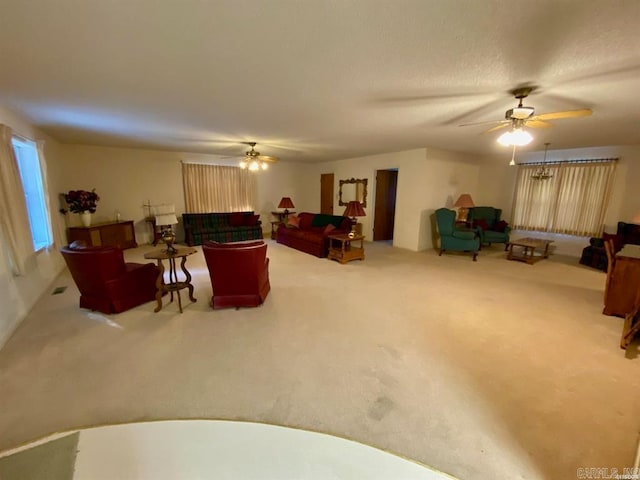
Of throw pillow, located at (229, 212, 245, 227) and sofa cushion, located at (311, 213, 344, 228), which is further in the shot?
throw pillow, located at (229, 212, 245, 227)

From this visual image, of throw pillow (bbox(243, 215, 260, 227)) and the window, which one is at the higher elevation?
the window

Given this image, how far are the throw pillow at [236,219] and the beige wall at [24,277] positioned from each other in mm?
3372

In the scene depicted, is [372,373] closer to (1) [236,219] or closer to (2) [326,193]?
(1) [236,219]

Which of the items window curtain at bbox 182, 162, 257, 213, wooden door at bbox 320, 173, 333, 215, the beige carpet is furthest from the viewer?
wooden door at bbox 320, 173, 333, 215

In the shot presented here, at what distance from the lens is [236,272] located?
3.12 m

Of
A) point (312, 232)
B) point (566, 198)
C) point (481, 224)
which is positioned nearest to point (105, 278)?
point (312, 232)

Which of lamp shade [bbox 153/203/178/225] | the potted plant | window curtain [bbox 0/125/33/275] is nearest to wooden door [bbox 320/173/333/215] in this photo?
lamp shade [bbox 153/203/178/225]

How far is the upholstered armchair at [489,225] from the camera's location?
246 inches

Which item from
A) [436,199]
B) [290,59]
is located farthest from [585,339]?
[436,199]

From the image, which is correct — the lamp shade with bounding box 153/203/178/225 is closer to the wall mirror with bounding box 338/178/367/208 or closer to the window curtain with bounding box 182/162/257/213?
the window curtain with bounding box 182/162/257/213

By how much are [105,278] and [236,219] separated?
4344 mm

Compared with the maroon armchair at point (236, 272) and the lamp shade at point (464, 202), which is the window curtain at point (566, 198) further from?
the maroon armchair at point (236, 272)

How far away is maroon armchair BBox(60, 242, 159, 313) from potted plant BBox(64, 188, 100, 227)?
2.89 meters

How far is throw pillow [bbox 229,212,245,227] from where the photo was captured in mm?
7227
